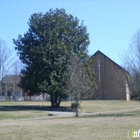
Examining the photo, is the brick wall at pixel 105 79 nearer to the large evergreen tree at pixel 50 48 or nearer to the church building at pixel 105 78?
the church building at pixel 105 78

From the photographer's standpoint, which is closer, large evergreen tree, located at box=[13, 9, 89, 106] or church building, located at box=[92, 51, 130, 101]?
large evergreen tree, located at box=[13, 9, 89, 106]

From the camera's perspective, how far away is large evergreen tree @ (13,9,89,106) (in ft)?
138

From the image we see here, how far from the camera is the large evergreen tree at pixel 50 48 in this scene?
42.2 meters

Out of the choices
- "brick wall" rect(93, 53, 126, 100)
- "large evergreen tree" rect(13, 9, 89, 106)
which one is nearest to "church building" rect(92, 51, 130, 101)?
"brick wall" rect(93, 53, 126, 100)

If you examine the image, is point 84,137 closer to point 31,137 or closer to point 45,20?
point 31,137

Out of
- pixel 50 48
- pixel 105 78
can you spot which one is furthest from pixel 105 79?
pixel 50 48

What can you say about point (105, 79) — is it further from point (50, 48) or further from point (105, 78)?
point (50, 48)

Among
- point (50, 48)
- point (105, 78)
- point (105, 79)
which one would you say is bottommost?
point (105, 79)

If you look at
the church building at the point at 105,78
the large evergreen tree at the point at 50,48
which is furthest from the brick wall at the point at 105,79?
the large evergreen tree at the point at 50,48

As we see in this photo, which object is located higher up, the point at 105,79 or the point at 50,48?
the point at 50,48

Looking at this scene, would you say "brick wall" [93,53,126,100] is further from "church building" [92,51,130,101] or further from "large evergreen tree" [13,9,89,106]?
"large evergreen tree" [13,9,89,106]

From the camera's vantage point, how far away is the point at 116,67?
243 feet

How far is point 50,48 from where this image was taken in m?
42.4

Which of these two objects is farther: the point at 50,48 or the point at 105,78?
the point at 105,78
